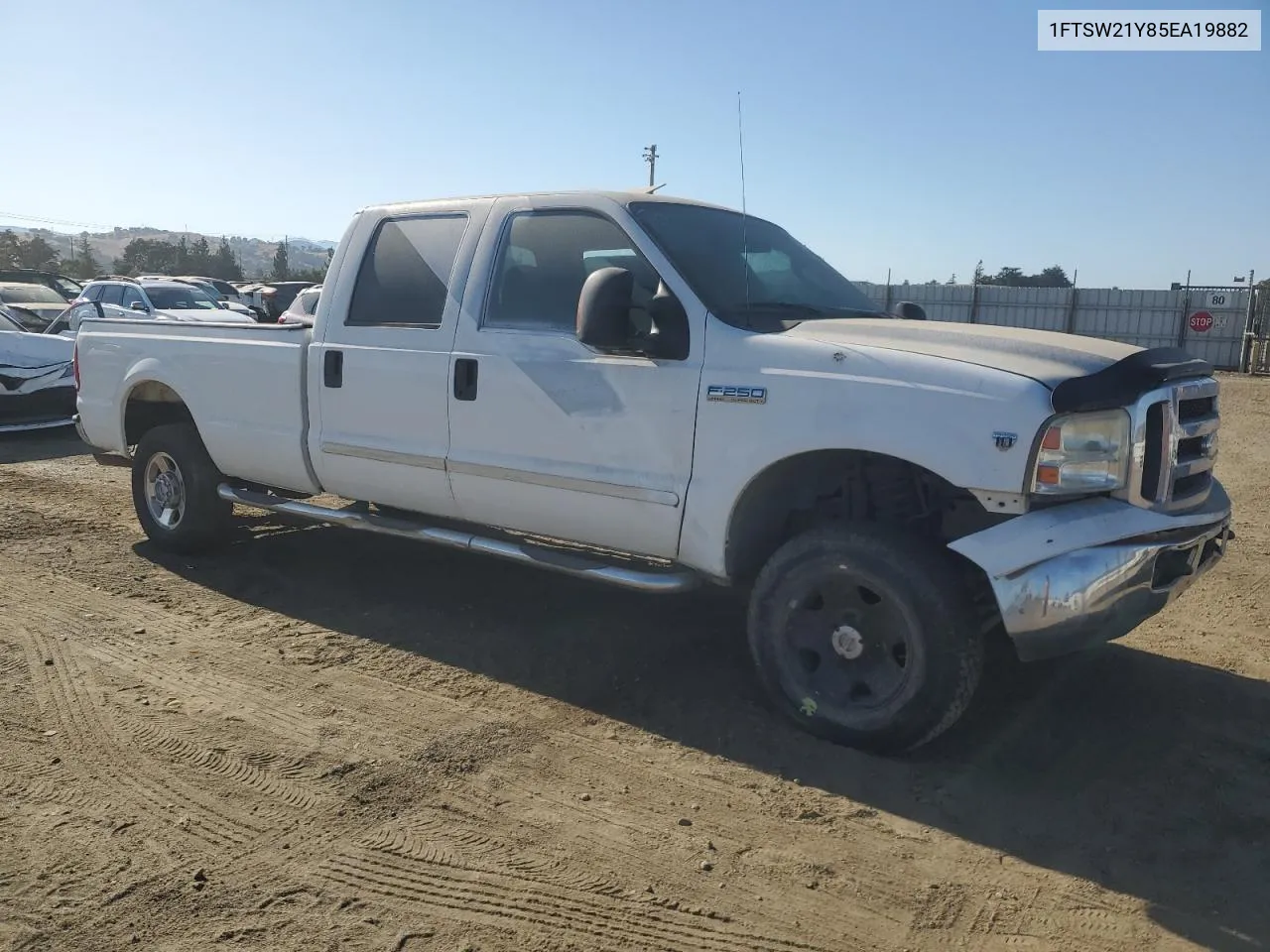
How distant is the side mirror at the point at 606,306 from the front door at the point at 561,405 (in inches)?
8.5

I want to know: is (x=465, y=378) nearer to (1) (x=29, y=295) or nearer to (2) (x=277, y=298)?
(2) (x=277, y=298)

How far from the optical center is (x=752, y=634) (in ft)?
13.3

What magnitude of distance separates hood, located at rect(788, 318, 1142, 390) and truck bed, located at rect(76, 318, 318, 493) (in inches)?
118

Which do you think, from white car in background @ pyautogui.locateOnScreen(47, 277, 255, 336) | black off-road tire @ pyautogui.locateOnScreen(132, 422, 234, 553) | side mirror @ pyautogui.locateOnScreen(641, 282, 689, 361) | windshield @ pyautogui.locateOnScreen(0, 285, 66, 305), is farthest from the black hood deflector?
windshield @ pyautogui.locateOnScreen(0, 285, 66, 305)

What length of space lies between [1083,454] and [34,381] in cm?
1157

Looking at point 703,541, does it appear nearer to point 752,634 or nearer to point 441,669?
point 752,634

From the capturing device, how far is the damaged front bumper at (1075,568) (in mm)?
3320

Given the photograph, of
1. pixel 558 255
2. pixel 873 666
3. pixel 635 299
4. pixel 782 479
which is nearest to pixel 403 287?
pixel 558 255

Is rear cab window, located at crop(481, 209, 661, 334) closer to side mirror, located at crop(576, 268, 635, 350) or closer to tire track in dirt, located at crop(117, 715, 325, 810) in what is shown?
side mirror, located at crop(576, 268, 635, 350)

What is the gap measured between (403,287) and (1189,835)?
414cm

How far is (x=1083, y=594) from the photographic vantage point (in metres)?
3.32

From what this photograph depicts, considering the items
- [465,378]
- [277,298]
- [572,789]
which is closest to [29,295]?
[277,298]

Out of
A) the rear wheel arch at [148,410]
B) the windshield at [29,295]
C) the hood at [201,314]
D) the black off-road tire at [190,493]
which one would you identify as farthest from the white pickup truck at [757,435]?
the windshield at [29,295]

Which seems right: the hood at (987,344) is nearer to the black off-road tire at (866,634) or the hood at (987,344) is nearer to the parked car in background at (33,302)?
the black off-road tire at (866,634)
